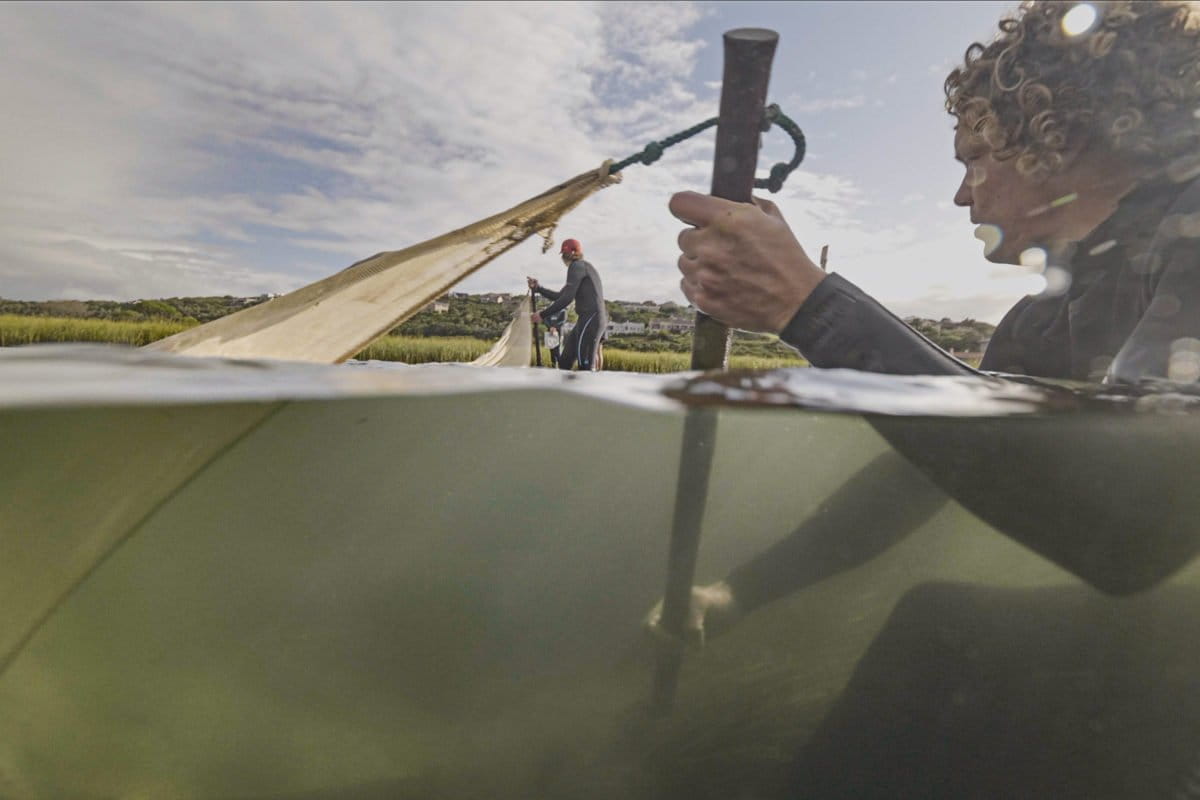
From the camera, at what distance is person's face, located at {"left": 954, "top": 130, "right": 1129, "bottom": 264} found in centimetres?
257

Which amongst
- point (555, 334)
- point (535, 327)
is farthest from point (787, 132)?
point (535, 327)

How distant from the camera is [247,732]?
2174 millimetres

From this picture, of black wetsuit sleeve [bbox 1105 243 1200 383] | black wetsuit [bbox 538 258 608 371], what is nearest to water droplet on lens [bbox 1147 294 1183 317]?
black wetsuit sleeve [bbox 1105 243 1200 383]

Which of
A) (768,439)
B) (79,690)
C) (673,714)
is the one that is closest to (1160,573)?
(768,439)

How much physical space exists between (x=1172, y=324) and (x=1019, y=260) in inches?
47.9

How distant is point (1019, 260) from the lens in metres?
2.92

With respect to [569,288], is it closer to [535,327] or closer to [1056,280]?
[535,327]

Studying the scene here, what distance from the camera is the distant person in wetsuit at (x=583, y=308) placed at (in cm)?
877

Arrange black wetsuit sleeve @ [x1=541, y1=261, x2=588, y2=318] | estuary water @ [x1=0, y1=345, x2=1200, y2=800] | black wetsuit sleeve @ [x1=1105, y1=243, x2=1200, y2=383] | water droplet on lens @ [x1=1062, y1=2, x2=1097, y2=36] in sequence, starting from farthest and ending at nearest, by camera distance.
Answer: black wetsuit sleeve @ [x1=541, y1=261, x2=588, y2=318]
water droplet on lens @ [x1=1062, y1=2, x2=1097, y2=36]
estuary water @ [x1=0, y1=345, x2=1200, y2=800]
black wetsuit sleeve @ [x1=1105, y1=243, x2=1200, y2=383]

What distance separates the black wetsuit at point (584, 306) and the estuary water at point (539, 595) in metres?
6.33

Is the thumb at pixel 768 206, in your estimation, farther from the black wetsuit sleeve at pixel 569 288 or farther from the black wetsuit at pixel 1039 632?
the black wetsuit sleeve at pixel 569 288

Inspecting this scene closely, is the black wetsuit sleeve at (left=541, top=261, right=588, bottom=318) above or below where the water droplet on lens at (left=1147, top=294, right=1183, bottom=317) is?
above

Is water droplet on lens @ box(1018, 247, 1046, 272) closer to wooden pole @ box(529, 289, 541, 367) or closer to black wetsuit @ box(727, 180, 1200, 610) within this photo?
black wetsuit @ box(727, 180, 1200, 610)

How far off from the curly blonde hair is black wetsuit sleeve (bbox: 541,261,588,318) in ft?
20.6
